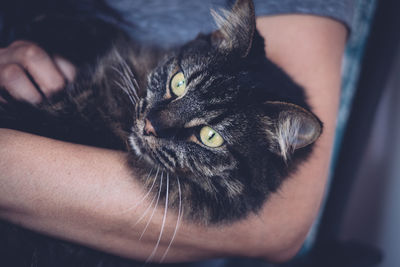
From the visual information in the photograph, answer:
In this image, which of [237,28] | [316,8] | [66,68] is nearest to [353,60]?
[316,8]

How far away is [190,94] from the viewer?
0.72 meters

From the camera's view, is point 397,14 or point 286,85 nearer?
point 286,85

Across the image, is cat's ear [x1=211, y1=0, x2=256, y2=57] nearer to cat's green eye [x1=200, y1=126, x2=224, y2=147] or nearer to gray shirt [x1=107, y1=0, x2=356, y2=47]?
gray shirt [x1=107, y1=0, x2=356, y2=47]

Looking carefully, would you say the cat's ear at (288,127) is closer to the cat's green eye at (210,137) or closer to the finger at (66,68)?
the cat's green eye at (210,137)

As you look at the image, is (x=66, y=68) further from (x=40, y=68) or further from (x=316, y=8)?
(x=316, y=8)

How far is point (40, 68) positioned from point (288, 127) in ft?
2.49

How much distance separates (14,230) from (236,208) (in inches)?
24.0

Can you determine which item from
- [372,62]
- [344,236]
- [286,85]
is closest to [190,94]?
[286,85]

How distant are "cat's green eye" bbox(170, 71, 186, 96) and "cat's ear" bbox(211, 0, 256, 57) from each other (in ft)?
0.46

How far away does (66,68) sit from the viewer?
0.91 meters

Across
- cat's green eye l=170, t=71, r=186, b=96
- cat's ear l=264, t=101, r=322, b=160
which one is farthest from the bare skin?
cat's green eye l=170, t=71, r=186, b=96

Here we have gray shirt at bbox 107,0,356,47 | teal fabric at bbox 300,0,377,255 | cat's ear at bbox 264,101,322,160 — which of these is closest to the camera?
cat's ear at bbox 264,101,322,160

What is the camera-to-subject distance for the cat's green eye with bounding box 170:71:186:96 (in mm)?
759

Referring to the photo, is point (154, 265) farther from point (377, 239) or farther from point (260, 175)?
point (377, 239)
